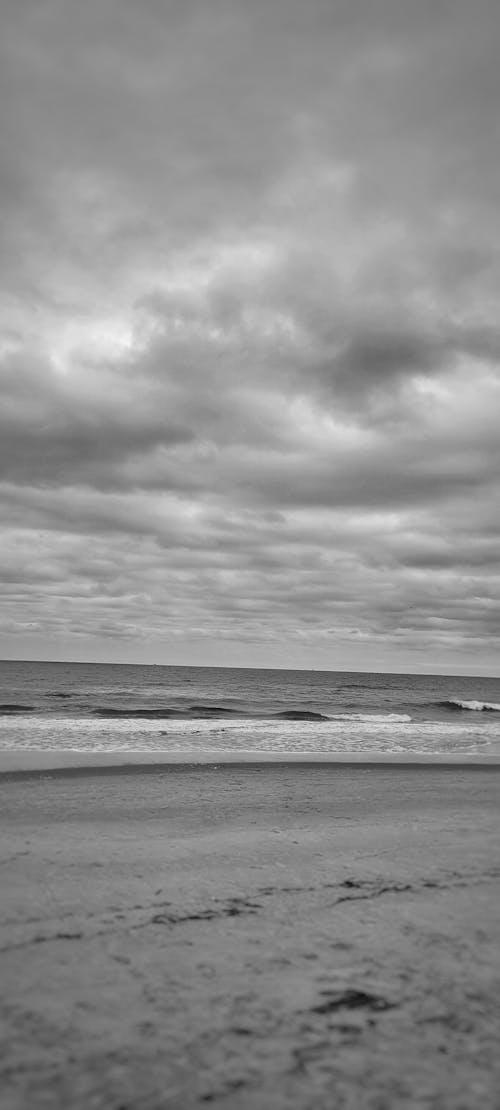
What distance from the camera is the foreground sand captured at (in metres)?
2.67

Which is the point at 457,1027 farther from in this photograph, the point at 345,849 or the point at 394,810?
the point at 394,810

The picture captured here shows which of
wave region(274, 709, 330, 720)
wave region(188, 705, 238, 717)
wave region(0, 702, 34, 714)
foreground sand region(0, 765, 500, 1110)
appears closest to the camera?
foreground sand region(0, 765, 500, 1110)

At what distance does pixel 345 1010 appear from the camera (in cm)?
327

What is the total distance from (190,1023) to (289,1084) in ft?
2.20

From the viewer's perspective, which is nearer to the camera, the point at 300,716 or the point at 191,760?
the point at 191,760

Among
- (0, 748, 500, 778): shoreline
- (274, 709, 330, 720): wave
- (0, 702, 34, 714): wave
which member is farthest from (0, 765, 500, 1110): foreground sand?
(274, 709, 330, 720): wave

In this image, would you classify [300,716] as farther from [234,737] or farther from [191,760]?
[191,760]

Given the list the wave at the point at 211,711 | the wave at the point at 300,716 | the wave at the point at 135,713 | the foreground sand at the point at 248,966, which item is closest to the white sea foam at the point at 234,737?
the wave at the point at 135,713

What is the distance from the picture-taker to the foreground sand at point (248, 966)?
2.67 meters

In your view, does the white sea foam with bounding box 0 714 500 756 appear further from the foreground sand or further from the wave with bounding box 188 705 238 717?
the foreground sand

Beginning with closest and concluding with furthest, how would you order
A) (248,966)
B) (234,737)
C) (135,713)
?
(248,966) → (234,737) → (135,713)

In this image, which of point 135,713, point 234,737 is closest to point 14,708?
point 135,713

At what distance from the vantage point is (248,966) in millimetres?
3756

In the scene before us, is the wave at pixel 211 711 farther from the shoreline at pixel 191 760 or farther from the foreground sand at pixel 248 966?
the foreground sand at pixel 248 966
